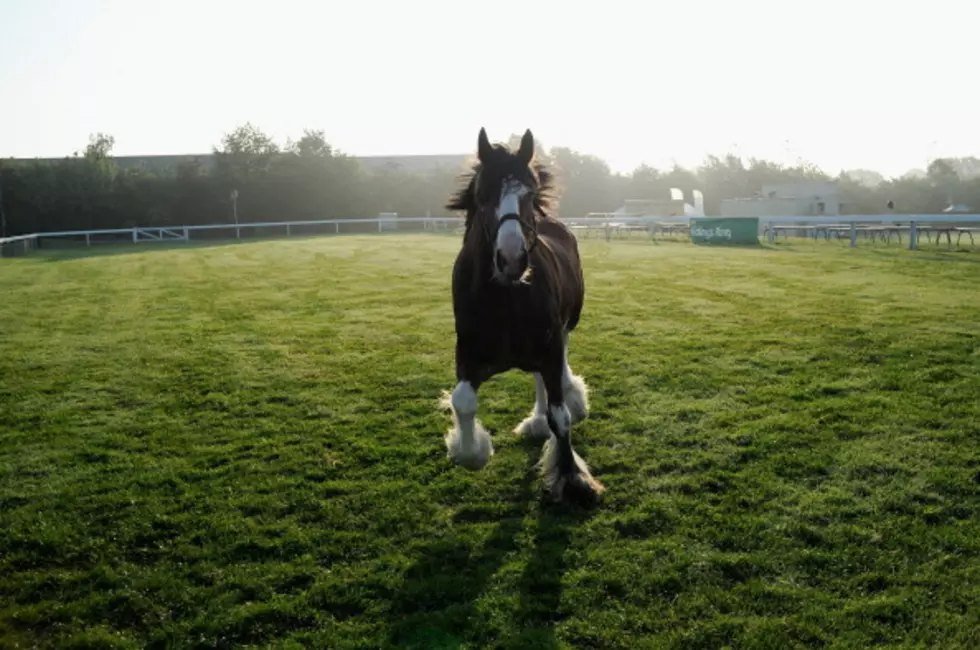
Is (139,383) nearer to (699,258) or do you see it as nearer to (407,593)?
(407,593)

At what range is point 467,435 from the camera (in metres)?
5.40

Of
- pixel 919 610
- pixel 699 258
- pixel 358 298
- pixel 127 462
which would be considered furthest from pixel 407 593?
pixel 699 258

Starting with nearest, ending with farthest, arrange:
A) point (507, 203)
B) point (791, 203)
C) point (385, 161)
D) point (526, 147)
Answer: point (507, 203) → point (526, 147) → point (791, 203) → point (385, 161)

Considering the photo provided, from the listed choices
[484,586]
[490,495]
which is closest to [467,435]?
[490,495]

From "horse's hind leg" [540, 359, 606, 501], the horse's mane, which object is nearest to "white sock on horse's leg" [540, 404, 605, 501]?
"horse's hind leg" [540, 359, 606, 501]

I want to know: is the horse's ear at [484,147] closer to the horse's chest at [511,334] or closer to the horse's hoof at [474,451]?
the horse's chest at [511,334]

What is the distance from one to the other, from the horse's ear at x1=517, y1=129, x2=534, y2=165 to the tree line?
3888 cm

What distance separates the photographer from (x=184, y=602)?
4.05 m

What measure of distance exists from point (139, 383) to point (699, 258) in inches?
741

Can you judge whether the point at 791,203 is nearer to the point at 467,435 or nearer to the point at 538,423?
the point at 538,423

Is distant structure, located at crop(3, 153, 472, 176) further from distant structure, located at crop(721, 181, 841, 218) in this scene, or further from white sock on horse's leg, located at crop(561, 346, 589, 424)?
white sock on horse's leg, located at crop(561, 346, 589, 424)

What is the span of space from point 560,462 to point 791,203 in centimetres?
5223

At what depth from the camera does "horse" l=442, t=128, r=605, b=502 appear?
4.72 m

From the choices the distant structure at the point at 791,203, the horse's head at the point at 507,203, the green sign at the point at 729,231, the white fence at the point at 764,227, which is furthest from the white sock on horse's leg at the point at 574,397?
the distant structure at the point at 791,203
